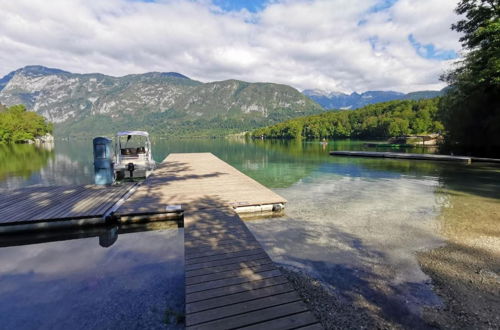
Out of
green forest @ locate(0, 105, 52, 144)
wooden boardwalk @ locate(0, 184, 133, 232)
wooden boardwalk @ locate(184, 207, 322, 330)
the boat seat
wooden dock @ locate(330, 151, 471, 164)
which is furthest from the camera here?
green forest @ locate(0, 105, 52, 144)

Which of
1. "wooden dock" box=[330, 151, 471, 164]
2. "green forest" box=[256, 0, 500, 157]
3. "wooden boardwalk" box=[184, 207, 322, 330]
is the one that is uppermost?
"green forest" box=[256, 0, 500, 157]

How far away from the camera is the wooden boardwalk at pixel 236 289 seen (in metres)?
3.77

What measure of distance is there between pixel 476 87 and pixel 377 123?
74.2m

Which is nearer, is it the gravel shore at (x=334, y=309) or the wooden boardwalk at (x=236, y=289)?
the wooden boardwalk at (x=236, y=289)

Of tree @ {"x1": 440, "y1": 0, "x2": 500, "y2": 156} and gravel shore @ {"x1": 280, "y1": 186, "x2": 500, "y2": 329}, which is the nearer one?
gravel shore @ {"x1": 280, "y1": 186, "x2": 500, "y2": 329}

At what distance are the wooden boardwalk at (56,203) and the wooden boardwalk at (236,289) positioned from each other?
5.27 meters

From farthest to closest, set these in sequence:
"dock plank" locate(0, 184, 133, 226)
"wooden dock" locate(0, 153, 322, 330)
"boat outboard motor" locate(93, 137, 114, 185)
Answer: "boat outboard motor" locate(93, 137, 114, 185), "dock plank" locate(0, 184, 133, 226), "wooden dock" locate(0, 153, 322, 330)

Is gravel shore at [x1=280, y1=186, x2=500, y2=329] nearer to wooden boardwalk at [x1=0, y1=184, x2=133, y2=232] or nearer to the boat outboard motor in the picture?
wooden boardwalk at [x1=0, y1=184, x2=133, y2=232]

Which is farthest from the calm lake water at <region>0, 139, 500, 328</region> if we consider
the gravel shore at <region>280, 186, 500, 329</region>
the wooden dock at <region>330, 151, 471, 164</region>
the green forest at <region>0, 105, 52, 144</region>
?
the green forest at <region>0, 105, 52, 144</region>

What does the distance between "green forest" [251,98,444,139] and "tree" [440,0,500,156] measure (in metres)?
40.4

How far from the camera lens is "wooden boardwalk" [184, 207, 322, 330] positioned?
12.4ft

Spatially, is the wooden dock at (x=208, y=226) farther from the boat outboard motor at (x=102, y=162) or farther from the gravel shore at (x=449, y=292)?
the boat outboard motor at (x=102, y=162)

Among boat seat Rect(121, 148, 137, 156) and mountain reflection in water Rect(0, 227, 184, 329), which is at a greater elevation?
boat seat Rect(121, 148, 137, 156)

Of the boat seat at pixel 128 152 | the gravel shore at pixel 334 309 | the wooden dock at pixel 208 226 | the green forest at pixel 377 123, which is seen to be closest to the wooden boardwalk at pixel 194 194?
the wooden dock at pixel 208 226
